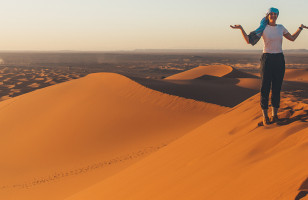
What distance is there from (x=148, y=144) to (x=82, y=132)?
307cm

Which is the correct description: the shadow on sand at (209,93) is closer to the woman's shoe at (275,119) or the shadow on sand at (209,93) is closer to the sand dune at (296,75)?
the woman's shoe at (275,119)

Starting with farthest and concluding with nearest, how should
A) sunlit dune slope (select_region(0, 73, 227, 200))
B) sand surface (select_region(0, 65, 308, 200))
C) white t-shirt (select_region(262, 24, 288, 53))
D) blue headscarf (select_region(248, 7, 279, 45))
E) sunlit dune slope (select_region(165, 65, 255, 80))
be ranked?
sunlit dune slope (select_region(165, 65, 255, 80)), sunlit dune slope (select_region(0, 73, 227, 200)), white t-shirt (select_region(262, 24, 288, 53)), blue headscarf (select_region(248, 7, 279, 45)), sand surface (select_region(0, 65, 308, 200))

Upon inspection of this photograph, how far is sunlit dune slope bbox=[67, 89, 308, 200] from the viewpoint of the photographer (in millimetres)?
2711

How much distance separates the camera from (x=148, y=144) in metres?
8.66

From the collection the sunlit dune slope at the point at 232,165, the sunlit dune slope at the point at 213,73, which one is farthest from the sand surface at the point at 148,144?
the sunlit dune slope at the point at 213,73

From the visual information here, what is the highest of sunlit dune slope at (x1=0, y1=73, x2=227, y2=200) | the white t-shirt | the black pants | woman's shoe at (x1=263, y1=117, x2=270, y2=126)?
the white t-shirt

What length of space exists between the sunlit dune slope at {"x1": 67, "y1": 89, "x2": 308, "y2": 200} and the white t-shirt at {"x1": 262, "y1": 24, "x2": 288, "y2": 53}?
921 millimetres

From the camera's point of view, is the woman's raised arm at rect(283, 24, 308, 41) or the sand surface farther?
the woman's raised arm at rect(283, 24, 308, 41)

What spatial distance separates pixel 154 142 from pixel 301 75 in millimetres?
23709

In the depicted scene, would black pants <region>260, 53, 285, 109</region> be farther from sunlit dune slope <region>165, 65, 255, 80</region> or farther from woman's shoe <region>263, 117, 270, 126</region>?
sunlit dune slope <region>165, 65, 255, 80</region>

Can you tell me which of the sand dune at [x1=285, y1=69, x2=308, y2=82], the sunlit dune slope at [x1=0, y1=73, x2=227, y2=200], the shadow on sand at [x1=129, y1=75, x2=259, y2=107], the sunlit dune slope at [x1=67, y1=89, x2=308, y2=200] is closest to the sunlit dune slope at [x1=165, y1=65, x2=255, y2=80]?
the sand dune at [x1=285, y1=69, x2=308, y2=82]

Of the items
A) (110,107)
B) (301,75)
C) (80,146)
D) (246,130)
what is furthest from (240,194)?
(301,75)

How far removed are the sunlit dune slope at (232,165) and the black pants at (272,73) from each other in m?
0.35

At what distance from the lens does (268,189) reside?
256 cm
